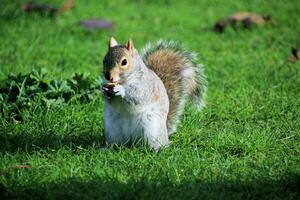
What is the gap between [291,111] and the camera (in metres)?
3.86

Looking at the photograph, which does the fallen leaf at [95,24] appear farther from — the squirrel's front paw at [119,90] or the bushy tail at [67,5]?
the squirrel's front paw at [119,90]

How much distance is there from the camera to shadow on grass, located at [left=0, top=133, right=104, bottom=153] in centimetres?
324

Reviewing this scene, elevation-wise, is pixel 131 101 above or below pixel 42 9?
below

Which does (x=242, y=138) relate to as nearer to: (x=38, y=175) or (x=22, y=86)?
(x=38, y=175)

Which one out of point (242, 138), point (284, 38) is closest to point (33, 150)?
point (242, 138)

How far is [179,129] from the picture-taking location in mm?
3568

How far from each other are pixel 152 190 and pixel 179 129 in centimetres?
96

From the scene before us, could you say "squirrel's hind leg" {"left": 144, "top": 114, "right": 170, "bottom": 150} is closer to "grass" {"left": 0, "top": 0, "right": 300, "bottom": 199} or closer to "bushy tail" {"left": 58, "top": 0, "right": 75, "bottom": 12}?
"grass" {"left": 0, "top": 0, "right": 300, "bottom": 199}

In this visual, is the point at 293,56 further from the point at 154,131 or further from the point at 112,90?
the point at 112,90

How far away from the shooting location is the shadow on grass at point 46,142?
10.6 feet

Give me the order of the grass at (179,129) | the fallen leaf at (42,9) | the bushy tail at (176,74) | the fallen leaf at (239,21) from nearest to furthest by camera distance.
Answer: the grass at (179,129), the bushy tail at (176,74), the fallen leaf at (239,21), the fallen leaf at (42,9)

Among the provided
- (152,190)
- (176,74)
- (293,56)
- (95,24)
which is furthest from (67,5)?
(152,190)

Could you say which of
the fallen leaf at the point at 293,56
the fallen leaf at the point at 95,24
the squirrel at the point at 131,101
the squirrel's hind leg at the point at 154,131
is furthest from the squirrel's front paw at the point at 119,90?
the fallen leaf at the point at 95,24

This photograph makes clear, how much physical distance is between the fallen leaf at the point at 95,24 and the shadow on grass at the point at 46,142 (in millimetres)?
2348
